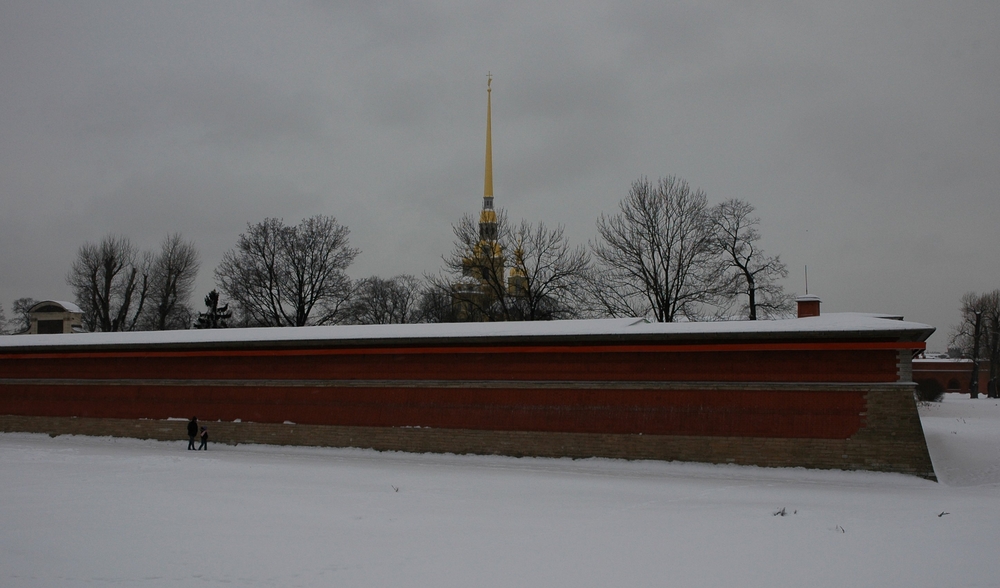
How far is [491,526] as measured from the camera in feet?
37.0

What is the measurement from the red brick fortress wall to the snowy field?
2.78 feet

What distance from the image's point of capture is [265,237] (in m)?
49.2

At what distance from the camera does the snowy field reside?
9.05 m

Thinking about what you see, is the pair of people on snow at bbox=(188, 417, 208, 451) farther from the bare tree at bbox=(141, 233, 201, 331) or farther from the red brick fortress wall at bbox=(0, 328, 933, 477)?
the bare tree at bbox=(141, 233, 201, 331)

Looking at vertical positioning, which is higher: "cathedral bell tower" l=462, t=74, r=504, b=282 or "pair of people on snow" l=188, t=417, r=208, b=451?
"cathedral bell tower" l=462, t=74, r=504, b=282

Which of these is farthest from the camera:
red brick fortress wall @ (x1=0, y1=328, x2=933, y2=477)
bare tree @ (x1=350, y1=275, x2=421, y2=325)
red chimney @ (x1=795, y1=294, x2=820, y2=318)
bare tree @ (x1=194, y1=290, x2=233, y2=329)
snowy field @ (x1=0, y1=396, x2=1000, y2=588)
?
bare tree @ (x1=350, y1=275, x2=421, y2=325)

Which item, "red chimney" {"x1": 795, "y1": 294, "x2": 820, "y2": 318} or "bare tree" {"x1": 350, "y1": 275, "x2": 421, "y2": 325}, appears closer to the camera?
"red chimney" {"x1": 795, "y1": 294, "x2": 820, "y2": 318}

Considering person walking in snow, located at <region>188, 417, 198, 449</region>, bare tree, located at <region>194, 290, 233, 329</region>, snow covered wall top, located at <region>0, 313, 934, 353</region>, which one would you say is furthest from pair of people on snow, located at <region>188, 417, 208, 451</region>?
bare tree, located at <region>194, 290, 233, 329</region>

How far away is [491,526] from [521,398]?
27.4 feet

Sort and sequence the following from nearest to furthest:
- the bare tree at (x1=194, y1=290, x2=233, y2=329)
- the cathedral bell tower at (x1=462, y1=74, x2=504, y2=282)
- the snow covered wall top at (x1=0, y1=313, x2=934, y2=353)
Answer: the snow covered wall top at (x1=0, y1=313, x2=934, y2=353), the cathedral bell tower at (x1=462, y1=74, x2=504, y2=282), the bare tree at (x1=194, y1=290, x2=233, y2=329)

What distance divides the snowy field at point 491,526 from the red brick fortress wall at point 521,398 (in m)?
0.85

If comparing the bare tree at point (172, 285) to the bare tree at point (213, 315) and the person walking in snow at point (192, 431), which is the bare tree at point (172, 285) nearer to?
the bare tree at point (213, 315)

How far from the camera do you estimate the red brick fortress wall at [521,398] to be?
16656mm

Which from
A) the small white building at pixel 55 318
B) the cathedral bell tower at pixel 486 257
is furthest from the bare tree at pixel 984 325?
the small white building at pixel 55 318
